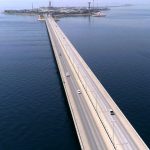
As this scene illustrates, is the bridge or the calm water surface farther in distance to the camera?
the calm water surface

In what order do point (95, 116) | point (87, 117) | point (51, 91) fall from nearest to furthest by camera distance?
point (95, 116) → point (87, 117) → point (51, 91)

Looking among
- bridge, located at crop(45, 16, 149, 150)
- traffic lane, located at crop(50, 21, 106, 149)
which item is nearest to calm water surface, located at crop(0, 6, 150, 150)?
bridge, located at crop(45, 16, 149, 150)

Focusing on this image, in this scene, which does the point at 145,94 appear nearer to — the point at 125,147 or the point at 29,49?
the point at 125,147

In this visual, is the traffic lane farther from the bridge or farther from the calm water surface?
the calm water surface

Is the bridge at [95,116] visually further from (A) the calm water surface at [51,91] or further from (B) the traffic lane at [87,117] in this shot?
(A) the calm water surface at [51,91]

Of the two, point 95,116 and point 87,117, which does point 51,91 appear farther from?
point 95,116

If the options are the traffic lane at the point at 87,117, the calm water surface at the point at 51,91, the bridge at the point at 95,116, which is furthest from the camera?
the calm water surface at the point at 51,91

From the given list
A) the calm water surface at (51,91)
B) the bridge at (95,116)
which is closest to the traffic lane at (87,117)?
the bridge at (95,116)

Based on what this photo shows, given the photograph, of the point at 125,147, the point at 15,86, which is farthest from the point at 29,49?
the point at 125,147

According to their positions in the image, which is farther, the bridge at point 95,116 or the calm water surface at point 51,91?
the calm water surface at point 51,91

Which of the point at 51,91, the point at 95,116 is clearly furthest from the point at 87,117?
the point at 51,91
